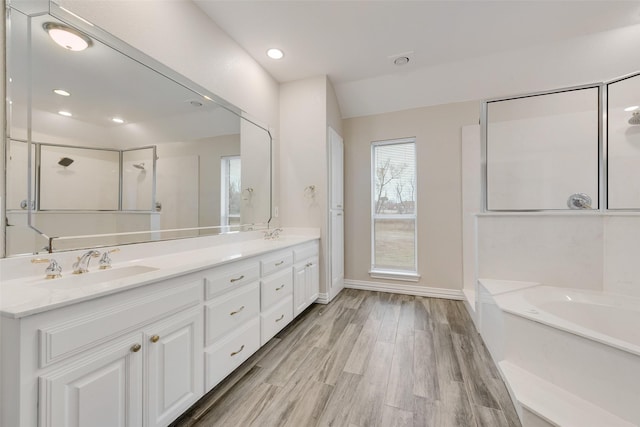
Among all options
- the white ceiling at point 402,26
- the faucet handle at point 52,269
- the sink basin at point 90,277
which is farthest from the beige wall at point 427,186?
the faucet handle at point 52,269

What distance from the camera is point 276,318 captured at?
83.0 inches

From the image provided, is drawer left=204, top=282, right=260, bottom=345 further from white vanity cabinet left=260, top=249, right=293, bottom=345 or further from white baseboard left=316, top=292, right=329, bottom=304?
white baseboard left=316, top=292, right=329, bottom=304

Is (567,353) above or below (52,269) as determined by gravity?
below

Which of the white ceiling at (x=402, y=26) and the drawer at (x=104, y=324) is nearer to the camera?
the drawer at (x=104, y=324)

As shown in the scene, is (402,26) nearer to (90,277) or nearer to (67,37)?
(67,37)

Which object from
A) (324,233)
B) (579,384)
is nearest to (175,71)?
(324,233)

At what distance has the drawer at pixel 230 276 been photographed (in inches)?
56.9

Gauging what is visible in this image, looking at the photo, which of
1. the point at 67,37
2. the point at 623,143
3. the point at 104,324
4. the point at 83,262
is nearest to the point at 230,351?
the point at 104,324

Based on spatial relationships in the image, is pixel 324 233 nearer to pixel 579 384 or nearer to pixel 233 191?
pixel 233 191

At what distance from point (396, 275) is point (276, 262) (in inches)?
79.0

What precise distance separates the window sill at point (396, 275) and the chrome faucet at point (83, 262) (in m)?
3.04

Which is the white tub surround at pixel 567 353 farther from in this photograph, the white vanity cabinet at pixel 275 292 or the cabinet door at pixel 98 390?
the cabinet door at pixel 98 390

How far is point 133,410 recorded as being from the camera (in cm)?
106

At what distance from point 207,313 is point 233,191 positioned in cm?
125
